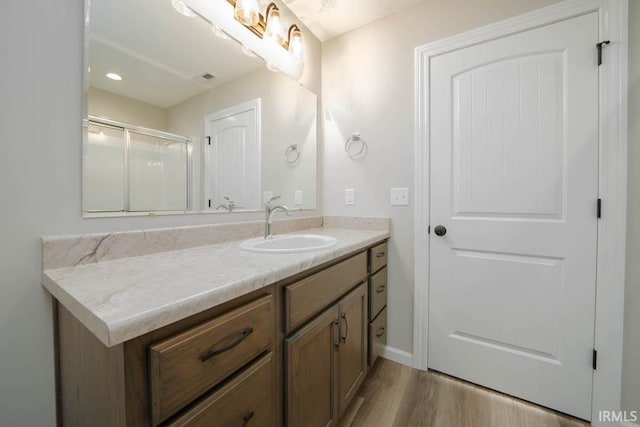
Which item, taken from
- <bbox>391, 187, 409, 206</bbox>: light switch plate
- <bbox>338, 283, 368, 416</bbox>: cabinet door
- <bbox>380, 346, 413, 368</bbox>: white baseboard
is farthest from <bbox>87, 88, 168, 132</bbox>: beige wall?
<bbox>380, 346, 413, 368</bbox>: white baseboard

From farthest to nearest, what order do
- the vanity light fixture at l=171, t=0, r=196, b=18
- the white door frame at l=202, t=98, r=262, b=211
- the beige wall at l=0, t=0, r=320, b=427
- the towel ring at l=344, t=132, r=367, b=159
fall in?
1. the towel ring at l=344, t=132, r=367, b=159
2. the white door frame at l=202, t=98, r=262, b=211
3. the vanity light fixture at l=171, t=0, r=196, b=18
4. the beige wall at l=0, t=0, r=320, b=427

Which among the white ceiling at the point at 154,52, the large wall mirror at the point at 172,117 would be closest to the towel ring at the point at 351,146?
the large wall mirror at the point at 172,117

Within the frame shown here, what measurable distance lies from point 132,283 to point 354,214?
4.69 feet

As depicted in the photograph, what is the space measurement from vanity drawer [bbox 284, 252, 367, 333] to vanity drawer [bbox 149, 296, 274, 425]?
122 mm

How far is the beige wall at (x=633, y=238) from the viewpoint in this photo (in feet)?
3.63

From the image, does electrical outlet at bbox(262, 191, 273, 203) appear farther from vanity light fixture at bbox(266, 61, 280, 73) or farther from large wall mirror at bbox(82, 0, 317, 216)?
vanity light fixture at bbox(266, 61, 280, 73)


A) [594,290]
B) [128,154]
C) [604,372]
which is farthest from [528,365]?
[128,154]

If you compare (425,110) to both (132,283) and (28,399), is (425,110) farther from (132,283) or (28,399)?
(28,399)

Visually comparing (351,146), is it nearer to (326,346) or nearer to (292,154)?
(292,154)

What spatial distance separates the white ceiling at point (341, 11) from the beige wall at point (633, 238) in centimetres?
106

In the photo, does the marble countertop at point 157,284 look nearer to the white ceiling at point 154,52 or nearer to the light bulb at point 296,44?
the white ceiling at point 154,52

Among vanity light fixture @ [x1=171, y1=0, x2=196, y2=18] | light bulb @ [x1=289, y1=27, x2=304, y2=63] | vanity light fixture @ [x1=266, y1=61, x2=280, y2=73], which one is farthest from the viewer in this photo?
light bulb @ [x1=289, y1=27, x2=304, y2=63]

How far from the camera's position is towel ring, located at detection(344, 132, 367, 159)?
1.81 metres

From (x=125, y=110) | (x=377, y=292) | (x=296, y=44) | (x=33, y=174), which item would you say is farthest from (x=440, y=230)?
(x=33, y=174)
